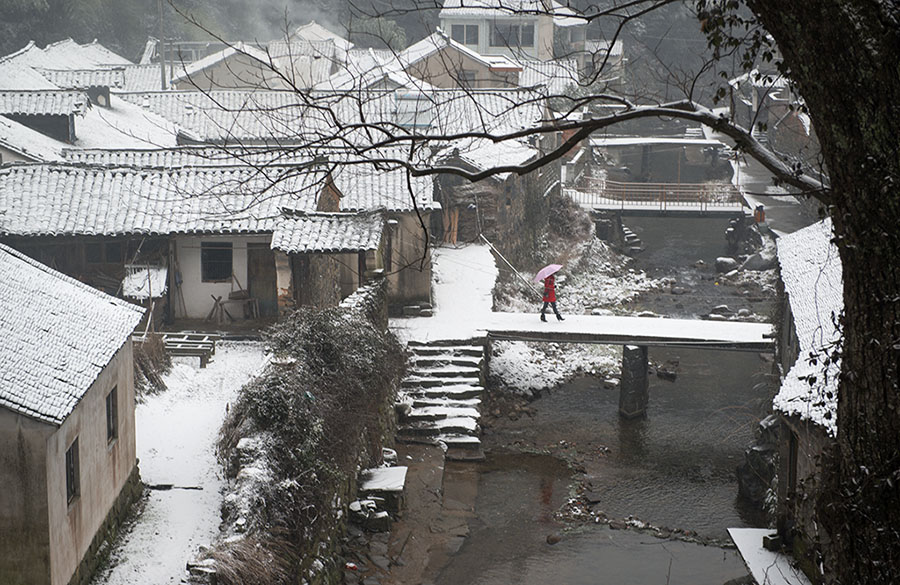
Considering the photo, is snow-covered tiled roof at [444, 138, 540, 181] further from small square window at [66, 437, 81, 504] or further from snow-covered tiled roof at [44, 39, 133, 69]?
snow-covered tiled roof at [44, 39, 133, 69]

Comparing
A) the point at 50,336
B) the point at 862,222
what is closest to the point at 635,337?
the point at 50,336

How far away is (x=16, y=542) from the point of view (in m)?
10.1

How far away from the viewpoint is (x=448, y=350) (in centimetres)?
2242

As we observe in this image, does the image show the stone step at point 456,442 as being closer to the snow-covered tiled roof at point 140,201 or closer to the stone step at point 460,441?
the stone step at point 460,441

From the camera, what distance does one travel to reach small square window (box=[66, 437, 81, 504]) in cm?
1111

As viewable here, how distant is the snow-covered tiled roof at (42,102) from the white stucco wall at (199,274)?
34.8 feet

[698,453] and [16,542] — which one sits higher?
[16,542]

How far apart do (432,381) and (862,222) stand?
17.3 metres

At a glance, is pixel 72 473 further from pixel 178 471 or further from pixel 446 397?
pixel 446 397

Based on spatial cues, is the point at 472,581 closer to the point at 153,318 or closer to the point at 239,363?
the point at 239,363

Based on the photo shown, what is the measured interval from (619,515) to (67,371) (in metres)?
10.8

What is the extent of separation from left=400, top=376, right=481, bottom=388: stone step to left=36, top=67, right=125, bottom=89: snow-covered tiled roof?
28.9 m

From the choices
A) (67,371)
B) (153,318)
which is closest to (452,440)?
(153,318)

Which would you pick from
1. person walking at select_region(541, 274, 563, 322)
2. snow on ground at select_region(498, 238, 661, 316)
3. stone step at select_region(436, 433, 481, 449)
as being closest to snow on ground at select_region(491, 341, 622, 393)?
person walking at select_region(541, 274, 563, 322)
